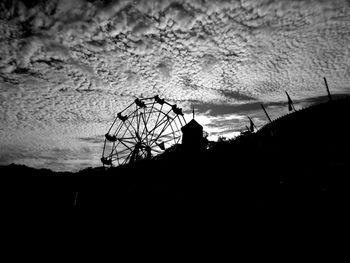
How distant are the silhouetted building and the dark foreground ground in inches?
67.4

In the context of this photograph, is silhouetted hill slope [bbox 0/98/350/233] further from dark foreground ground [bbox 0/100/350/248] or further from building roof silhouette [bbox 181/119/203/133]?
building roof silhouette [bbox 181/119/203/133]

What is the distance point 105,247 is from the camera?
721cm

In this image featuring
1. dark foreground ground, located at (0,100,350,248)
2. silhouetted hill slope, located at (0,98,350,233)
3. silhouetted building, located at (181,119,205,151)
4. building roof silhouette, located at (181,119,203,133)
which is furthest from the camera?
building roof silhouette, located at (181,119,203,133)

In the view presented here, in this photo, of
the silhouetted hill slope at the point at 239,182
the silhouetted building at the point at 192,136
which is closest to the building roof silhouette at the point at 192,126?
the silhouetted building at the point at 192,136

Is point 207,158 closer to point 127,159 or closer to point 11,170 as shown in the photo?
point 127,159

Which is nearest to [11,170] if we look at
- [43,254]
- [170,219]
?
[43,254]

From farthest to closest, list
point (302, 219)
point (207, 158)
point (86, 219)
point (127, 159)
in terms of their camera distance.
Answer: point (127, 159), point (207, 158), point (86, 219), point (302, 219)

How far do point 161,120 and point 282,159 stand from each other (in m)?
14.2

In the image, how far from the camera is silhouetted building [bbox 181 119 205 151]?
22.2 meters

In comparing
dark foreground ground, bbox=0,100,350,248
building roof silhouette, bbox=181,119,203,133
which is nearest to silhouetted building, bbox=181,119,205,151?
building roof silhouette, bbox=181,119,203,133

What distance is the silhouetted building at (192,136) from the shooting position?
22.2m

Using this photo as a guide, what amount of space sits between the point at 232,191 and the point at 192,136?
13499mm

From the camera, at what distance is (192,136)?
2273cm

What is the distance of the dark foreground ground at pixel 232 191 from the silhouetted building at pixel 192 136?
171cm
